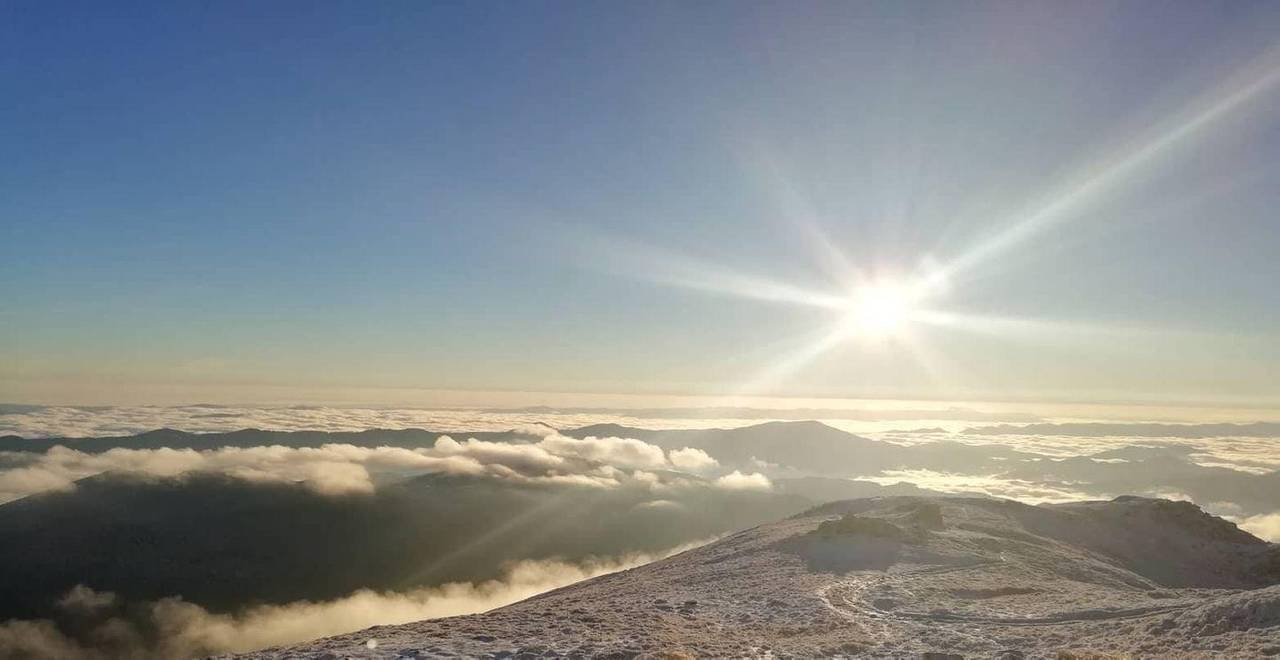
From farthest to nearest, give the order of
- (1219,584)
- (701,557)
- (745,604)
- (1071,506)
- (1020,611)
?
(1071,506), (701,557), (1219,584), (745,604), (1020,611)

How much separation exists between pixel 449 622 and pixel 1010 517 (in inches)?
2338

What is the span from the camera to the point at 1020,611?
2864 cm

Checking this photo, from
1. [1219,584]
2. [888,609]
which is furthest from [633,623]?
[1219,584]

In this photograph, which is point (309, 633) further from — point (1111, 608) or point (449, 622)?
point (1111, 608)

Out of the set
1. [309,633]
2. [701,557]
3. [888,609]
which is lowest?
[309,633]

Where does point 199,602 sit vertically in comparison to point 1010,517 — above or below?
below

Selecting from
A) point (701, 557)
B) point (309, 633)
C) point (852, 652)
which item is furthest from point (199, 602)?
point (852, 652)

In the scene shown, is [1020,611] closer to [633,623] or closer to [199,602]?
[633,623]

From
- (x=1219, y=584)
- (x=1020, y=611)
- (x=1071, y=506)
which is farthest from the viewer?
(x=1071, y=506)

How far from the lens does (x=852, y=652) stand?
71.2ft

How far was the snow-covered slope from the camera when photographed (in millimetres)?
20859

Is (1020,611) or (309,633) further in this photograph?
(309,633)

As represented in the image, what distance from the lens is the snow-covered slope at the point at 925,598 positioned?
20859mm

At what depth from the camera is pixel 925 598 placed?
108 feet
